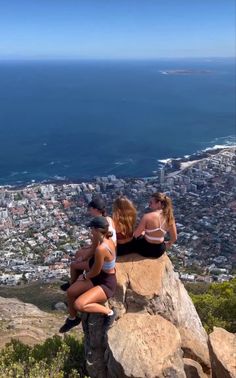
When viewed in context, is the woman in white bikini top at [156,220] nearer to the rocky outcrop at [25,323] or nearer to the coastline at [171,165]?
the rocky outcrop at [25,323]

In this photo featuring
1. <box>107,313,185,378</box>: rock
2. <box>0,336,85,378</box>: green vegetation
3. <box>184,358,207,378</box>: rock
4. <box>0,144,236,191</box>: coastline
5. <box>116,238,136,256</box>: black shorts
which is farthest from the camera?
<box>0,144,236,191</box>: coastline

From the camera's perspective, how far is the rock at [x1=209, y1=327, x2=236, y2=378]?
25.8 ft

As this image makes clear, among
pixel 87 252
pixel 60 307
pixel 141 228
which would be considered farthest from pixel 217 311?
pixel 60 307

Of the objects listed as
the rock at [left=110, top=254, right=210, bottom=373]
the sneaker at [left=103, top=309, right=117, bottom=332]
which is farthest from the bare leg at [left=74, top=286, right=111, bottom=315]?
the rock at [left=110, top=254, right=210, bottom=373]

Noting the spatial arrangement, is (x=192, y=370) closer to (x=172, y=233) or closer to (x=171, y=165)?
(x=172, y=233)

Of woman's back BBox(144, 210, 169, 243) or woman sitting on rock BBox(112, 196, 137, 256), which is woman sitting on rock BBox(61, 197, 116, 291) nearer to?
woman sitting on rock BBox(112, 196, 137, 256)

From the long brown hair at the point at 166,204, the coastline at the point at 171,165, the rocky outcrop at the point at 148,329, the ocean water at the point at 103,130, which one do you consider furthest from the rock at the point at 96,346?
the ocean water at the point at 103,130

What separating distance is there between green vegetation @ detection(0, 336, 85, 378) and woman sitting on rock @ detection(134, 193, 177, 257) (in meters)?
2.59

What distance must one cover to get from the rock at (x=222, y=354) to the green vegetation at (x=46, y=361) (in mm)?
2440

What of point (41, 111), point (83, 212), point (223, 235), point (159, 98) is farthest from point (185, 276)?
point (159, 98)

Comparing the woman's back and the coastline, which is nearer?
the woman's back

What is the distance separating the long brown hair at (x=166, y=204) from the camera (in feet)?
29.1

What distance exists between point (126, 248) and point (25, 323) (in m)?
14.4

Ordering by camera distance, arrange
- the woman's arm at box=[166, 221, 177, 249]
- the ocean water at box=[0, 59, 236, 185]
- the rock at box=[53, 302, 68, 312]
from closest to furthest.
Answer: the woman's arm at box=[166, 221, 177, 249]
the rock at box=[53, 302, 68, 312]
the ocean water at box=[0, 59, 236, 185]
